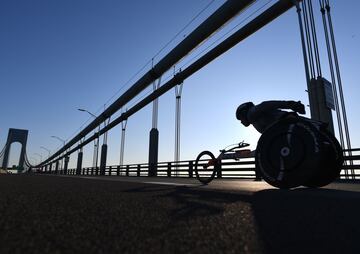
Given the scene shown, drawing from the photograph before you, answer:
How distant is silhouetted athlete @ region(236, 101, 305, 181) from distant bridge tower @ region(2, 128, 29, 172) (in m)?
121

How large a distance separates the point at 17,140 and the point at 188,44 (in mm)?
Result: 113789

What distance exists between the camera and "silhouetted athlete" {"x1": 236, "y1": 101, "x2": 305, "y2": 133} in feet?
15.2

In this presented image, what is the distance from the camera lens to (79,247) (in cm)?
124

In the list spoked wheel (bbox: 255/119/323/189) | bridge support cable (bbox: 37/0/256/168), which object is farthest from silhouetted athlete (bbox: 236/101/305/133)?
bridge support cable (bbox: 37/0/256/168)

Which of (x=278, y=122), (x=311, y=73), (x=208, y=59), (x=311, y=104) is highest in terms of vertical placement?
(x=208, y=59)

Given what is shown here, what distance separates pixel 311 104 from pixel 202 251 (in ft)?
39.4

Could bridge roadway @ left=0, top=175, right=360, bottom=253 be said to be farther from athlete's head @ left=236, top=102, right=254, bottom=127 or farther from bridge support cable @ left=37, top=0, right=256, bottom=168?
bridge support cable @ left=37, top=0, right=256, bottom=168

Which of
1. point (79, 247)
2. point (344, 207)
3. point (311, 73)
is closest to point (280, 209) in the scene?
point (344, 207)

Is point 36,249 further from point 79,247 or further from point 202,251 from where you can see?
point 202,251

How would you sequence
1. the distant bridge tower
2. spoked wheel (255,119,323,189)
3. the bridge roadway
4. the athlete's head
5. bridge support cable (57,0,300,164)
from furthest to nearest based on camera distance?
the distant bridge tower → bridge support cable (57,0,300,164) → the athlete's head → spoked wheel (255,119,323,189) → the bridge roadway

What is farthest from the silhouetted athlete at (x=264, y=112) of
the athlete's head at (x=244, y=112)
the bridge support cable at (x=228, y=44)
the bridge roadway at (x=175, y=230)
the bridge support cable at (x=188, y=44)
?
the bridge support cable at (x=188, y=44)

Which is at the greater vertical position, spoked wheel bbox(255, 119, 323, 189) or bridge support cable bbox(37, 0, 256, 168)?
bridge support cable bbox(37, 0, 256, 168)

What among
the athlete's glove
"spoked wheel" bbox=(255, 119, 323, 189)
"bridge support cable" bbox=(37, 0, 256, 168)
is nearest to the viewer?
"spoked wheel" bbox=(255, 119, 323, 189)

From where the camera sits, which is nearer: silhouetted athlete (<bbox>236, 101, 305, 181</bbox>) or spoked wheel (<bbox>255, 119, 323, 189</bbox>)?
spoked wheel (<bbox>255, 119, 323, 189</bbox>)
